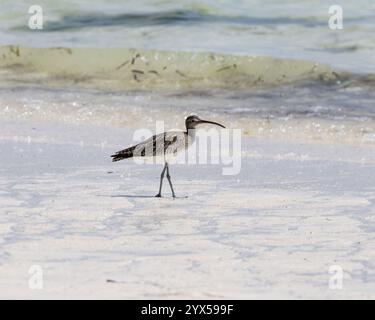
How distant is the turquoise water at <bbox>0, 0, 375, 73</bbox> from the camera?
18.1m

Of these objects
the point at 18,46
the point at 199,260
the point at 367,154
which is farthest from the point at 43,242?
the point at 18,46

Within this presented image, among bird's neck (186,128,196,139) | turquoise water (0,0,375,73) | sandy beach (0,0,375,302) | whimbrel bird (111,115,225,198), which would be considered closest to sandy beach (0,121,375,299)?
sandy beach (0,0,375,302)

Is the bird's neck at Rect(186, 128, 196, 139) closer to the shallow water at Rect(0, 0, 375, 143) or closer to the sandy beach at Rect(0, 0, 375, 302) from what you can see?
the sandy beach at Rect(0, 0, 375, 302)

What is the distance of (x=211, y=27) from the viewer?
1964 centimetres

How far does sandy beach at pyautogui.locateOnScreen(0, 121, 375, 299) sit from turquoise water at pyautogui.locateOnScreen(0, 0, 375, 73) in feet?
23.1

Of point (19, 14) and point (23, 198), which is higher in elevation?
point (19, 14)

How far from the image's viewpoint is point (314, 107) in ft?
47.4

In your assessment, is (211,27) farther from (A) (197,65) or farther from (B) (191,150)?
(B) (191,150)

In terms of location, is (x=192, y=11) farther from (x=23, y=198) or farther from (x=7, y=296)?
(x=7, y=296)

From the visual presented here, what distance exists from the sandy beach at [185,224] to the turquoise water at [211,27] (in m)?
7.03

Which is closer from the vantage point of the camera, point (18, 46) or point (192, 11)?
point (18, 46)

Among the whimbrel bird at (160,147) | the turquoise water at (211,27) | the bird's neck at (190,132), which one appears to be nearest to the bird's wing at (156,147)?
the whimbrel bird at (160,147)

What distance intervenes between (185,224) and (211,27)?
490 inches

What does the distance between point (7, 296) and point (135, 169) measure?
4.39 meters
